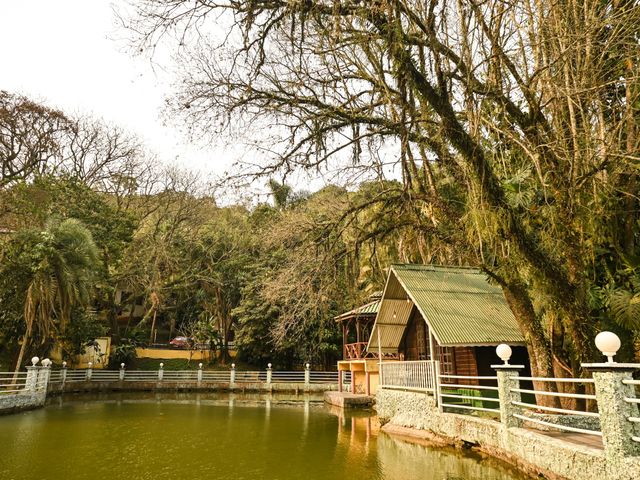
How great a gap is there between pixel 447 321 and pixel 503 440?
408cm

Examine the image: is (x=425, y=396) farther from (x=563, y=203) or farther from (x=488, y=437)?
(x=563, y=203)

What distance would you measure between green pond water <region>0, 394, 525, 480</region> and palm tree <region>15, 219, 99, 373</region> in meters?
4.13

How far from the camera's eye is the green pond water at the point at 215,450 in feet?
21.9

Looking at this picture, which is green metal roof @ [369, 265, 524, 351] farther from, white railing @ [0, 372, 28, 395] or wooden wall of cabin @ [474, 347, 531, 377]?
white railing @ [0, 372, 28, 395]

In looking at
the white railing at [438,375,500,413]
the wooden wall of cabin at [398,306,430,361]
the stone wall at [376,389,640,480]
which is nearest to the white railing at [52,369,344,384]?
the wooden wall of cabin at [398,306,430,361]

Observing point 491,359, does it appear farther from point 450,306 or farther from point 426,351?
point 450,306

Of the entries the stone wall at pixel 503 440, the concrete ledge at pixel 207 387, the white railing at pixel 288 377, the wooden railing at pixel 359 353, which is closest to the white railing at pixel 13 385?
the concrete ledge at pixel 207 387

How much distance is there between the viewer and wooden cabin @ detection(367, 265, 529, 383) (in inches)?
433

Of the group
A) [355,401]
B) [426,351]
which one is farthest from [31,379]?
[426,351]

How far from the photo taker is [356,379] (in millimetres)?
19281

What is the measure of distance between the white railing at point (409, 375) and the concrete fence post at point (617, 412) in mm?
5464

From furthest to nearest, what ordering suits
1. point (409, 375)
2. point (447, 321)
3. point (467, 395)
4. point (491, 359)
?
point (491, 359) < point (467, 395) < point (409, 375) < point (447, 321)

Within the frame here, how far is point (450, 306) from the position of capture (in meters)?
11.8

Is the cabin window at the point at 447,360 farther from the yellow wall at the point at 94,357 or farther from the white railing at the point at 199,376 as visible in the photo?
the yellow wall at the point at 94,357
